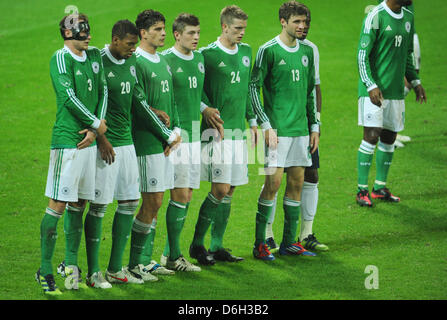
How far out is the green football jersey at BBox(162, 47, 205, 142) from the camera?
710cm

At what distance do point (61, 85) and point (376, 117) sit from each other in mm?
4984

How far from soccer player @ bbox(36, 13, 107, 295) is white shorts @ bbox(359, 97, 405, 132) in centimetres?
454

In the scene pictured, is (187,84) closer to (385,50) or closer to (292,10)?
(292,10)

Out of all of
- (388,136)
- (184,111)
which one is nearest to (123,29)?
(184,111)

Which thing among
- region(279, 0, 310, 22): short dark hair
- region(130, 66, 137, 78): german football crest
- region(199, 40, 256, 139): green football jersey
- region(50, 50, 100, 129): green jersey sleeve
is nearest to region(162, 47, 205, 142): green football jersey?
region(199, 40, 256, 139): green football jersey

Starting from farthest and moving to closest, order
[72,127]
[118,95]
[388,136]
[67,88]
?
[388,136], [118,95], [72,127], [67,88]

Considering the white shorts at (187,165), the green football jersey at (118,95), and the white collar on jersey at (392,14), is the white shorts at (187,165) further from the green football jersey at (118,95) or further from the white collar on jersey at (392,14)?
the white collar on jersey at (392,14)

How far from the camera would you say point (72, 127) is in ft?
20.4

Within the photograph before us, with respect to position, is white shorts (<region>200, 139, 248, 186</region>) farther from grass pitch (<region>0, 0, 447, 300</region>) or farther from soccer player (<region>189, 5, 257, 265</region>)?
grass pitch (<region>0, 0, 447, 300</region>)

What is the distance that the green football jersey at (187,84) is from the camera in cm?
710

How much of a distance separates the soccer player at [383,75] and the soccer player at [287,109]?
6.58ft

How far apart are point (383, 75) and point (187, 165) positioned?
377 cm

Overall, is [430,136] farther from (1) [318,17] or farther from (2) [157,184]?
(1) [318,17]

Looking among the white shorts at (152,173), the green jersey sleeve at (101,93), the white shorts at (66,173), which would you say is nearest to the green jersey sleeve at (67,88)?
the green jersey sleeve at (101,93)
